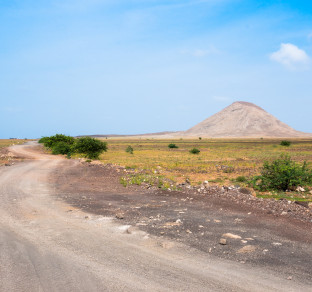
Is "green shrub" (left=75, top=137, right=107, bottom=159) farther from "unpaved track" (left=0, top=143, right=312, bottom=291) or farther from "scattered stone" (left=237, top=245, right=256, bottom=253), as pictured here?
"scattered stone" (left=237, top=245, right=256, bottom=253)

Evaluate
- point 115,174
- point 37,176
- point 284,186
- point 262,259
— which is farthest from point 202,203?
point 37,176

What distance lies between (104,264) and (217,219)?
441 centimetres

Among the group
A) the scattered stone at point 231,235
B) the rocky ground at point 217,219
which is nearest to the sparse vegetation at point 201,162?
the rocky ground at point 217,219

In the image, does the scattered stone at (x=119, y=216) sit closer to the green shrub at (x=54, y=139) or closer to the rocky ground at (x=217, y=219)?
the rocky ground at (x=217, y=219)

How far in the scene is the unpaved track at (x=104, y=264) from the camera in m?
4.90

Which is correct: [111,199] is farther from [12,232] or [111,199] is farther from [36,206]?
[12,232]

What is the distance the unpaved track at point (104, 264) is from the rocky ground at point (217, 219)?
46cm

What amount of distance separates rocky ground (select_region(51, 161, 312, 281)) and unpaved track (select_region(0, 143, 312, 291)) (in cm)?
46

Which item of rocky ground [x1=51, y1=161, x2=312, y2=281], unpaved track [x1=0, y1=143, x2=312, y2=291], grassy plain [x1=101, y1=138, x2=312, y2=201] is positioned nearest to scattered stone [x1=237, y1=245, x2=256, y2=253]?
rocky ground [x1=51, y1=161, x2=312, y2=281]

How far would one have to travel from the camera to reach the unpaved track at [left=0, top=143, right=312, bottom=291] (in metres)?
4.90

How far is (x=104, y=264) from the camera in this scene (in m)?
5.70

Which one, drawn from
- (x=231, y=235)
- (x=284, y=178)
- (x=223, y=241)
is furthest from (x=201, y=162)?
(x=223, y=241)

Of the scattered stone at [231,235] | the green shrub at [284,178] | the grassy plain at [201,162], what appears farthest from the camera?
the grassy plain at [201,162]

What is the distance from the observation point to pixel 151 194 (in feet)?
44.5
